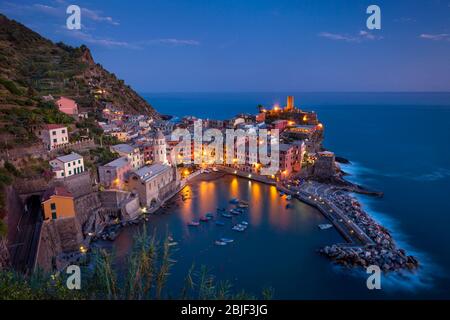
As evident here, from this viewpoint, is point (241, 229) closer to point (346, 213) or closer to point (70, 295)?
point (346, 213)

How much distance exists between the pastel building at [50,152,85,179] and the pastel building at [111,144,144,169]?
15.5 ft

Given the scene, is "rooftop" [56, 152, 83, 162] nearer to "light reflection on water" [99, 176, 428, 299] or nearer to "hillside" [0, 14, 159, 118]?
"light reflection on water" [99, 176, 428, 299]

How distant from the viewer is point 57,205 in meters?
15.4

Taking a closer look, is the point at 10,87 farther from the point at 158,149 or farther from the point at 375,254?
the point at 375,254

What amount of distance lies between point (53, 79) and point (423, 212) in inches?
1745

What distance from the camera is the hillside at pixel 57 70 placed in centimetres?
3608

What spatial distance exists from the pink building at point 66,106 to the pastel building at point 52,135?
8487mm

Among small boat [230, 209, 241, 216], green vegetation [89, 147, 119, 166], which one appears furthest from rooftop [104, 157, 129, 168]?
small boat [230, 209, 241, 216]

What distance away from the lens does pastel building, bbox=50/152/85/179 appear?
18094 mm

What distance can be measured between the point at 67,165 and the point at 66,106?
12.7 metres

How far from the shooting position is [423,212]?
22.5 metres

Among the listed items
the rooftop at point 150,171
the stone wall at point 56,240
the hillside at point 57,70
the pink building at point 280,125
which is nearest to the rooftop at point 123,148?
the rooftop at point 150,171
